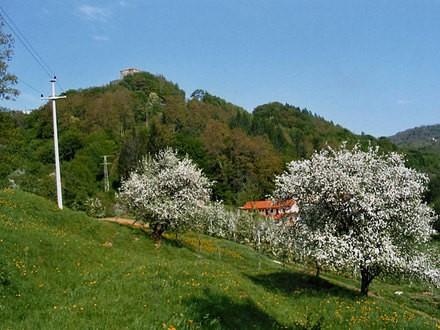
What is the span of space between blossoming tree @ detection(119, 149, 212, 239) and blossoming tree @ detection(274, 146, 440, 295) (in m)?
12.5

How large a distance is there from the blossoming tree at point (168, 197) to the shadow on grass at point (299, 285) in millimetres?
8282

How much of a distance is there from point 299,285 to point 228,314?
482 inches

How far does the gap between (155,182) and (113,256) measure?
39.2ft

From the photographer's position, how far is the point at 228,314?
1283 cm

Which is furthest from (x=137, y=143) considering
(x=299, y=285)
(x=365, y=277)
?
(x=365, y=277)

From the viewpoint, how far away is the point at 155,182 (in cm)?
3338

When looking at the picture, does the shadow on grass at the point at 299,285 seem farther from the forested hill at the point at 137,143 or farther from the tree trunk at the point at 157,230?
the forested hill at the point at 137,143

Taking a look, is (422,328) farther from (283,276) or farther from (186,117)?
(186,117)

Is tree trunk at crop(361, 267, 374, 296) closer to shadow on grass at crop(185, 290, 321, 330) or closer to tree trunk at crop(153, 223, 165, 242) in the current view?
shadow on grass at crop(185, 290, 321, 330)

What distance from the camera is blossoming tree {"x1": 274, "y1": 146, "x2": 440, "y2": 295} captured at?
1986 centimetres

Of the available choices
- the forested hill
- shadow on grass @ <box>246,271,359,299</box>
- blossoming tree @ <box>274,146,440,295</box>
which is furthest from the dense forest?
blossoming tree @ <box>274,146,440,295</box>

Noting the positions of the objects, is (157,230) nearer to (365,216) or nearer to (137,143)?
(365,216)

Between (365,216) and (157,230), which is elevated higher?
(365,216)

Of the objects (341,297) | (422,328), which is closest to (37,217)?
(341,297)
